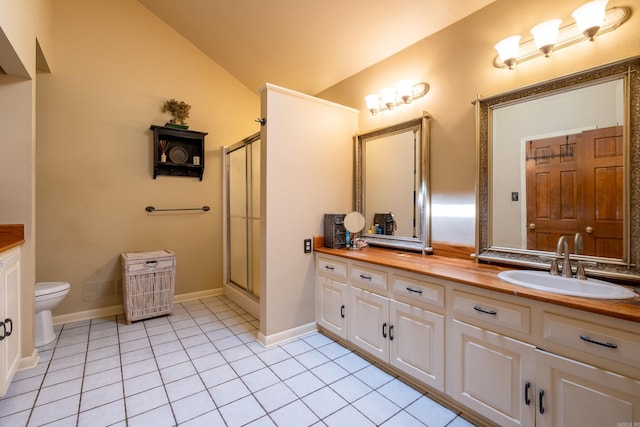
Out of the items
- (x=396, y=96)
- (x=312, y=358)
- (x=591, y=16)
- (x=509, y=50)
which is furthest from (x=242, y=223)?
(x=591, y=16)

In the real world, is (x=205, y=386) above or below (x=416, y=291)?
below

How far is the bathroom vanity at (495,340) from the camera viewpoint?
1.10m

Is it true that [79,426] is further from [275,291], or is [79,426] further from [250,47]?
[250,47]

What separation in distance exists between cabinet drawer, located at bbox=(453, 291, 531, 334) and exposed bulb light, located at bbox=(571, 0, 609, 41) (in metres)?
1.50

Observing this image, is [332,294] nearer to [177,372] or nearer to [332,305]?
[332,305]

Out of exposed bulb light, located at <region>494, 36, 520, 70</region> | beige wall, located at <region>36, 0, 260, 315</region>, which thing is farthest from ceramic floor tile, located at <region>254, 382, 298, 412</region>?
exposed bulb light, located at <region>494, 36, 520, 70</region>

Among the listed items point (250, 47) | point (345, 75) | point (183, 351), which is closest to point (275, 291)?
point (183, 351)

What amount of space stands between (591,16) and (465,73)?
0.72m

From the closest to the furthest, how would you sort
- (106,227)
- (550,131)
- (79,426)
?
1. (79,426)
2. (550,131)
3. (106,227)

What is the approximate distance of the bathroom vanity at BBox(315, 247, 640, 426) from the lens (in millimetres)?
1101

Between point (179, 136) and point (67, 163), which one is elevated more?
point (179, 136)

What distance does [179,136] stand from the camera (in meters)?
3.38

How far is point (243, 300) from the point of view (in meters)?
3.28

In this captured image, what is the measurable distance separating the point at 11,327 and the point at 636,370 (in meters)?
3.13
